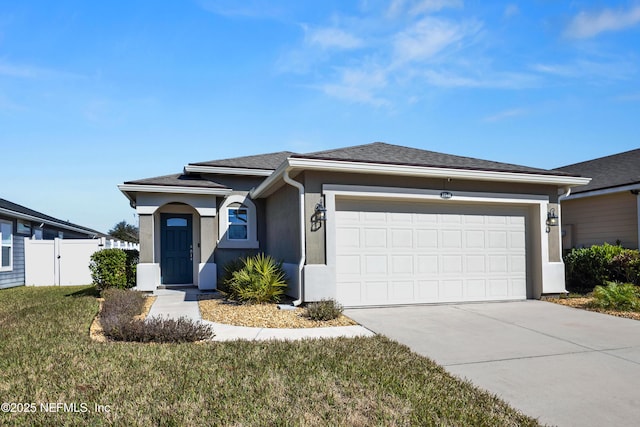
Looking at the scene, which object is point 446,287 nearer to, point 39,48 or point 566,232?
point 566,232

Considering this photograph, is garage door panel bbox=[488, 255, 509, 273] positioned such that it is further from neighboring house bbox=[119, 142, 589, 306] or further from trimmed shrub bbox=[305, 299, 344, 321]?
trimmed shrub bbox=[305, 299, 344, 321]

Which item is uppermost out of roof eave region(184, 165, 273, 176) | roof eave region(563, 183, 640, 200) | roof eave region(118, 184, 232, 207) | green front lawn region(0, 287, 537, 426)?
roof eave region(184, 165, 273, 176)

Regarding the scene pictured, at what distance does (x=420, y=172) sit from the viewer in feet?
30.6

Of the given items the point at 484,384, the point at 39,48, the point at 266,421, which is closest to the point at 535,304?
the point at 484,384

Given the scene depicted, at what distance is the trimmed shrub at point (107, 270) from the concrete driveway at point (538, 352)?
6.63m

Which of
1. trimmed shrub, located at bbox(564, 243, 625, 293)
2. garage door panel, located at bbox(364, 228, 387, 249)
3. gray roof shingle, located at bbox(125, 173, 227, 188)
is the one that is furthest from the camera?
gray roof shingle, located at bbox(125, 173, 227, 188)

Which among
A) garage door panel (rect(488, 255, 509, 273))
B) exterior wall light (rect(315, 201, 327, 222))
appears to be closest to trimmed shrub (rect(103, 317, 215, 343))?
exterior wall light (rect(315, 201, 327, 222))

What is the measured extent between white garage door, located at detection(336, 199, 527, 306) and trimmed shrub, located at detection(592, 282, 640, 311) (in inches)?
67.2

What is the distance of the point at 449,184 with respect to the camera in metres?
9.84

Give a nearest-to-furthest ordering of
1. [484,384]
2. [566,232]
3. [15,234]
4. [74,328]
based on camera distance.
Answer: [484,384], [74,328], [566,232], [15,234]

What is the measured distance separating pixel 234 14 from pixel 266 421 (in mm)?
8915

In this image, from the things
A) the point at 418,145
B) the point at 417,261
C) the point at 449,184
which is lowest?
the point at 417,261

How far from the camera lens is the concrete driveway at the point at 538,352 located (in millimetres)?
3922

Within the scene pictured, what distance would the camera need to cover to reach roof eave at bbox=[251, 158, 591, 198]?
340 inches
